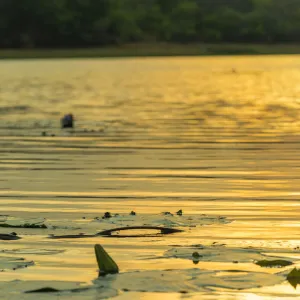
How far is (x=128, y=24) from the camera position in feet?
454

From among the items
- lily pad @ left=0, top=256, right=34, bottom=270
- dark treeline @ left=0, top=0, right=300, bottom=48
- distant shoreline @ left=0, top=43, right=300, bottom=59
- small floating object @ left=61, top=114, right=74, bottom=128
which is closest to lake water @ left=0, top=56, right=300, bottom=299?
lily pad @ left=0, top=256, right=34, bottom=270

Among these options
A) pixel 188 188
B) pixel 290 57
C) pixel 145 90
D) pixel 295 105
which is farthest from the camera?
pixel 290 57

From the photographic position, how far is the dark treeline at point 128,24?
134m

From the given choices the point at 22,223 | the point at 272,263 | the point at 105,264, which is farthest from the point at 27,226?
the point at 272,263

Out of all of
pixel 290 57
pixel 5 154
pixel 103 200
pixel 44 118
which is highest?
pixel 290 57

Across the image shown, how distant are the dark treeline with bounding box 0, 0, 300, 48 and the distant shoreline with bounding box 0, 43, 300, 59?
2.65 feet

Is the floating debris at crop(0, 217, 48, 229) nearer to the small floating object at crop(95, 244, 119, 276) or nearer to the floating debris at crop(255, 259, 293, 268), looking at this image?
the small floating object at crop(95, 244, 119, 276)

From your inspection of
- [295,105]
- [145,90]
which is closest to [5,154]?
[295,105]

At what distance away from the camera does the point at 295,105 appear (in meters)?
42.2

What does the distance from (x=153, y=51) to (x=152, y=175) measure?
11661cm

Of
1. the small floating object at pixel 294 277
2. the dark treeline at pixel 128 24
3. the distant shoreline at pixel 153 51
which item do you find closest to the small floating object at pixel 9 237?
the small floating object at pixel 294 277

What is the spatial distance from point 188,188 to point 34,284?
7.25 meters

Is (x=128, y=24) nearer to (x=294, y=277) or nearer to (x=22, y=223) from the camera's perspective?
(x=22, y=223)

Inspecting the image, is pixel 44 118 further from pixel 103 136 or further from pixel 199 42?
pixel 199 42
